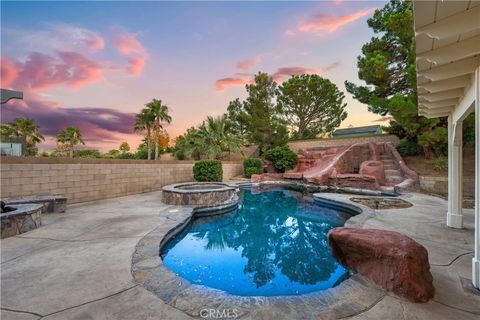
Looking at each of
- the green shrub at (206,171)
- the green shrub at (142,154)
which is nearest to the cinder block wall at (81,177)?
the green shrub at (206,171)

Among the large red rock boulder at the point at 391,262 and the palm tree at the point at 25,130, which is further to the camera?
the palm tree at the point at 25,130

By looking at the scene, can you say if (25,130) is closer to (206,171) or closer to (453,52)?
(206,171)

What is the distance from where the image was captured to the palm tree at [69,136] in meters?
26.4

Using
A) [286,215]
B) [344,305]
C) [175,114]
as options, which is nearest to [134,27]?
[286,215]

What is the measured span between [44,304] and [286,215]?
6.05m

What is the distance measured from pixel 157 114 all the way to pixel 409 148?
856 inches

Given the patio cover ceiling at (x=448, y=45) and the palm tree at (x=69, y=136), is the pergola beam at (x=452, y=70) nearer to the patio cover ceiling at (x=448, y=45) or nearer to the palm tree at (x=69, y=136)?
the patio cover ceiling at (x=448, y=45)

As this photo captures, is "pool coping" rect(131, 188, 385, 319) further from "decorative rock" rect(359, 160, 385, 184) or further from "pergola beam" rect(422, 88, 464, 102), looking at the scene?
"decorative rock" rect(359, 160, 385, 184)

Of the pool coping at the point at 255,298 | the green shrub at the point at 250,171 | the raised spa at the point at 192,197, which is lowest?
the pool coping at the point at 255,298

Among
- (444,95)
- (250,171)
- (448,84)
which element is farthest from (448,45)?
(250,171)

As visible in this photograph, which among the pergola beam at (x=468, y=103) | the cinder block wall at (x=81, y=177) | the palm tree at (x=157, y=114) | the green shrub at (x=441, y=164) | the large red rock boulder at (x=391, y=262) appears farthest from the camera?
the palm tree at (x=157, y=114)

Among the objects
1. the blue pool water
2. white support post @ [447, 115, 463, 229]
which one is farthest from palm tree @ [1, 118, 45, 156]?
white support post @ [447, 115, 463, 229]

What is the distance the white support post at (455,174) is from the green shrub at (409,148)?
34.9 feet

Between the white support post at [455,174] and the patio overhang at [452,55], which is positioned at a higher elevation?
the patio overhang at [452,55]
